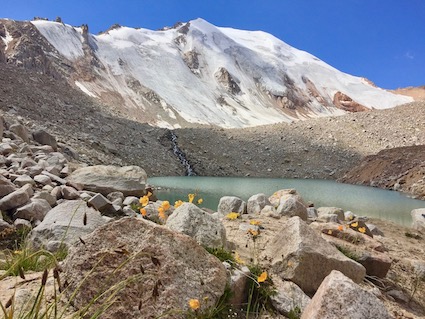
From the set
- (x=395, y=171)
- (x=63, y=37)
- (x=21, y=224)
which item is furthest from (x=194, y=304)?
(x=63, y=37)

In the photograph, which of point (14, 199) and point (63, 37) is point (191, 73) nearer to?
point (63, 37)

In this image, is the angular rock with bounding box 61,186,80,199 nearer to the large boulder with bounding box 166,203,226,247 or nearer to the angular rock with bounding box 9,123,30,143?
the large boulder with bounding box 166,203,226,247

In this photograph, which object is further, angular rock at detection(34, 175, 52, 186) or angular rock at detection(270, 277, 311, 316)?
angular rock at detection(34, 175, 52, 186)

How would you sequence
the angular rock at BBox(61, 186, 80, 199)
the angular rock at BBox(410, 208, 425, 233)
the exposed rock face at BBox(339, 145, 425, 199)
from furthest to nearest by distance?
the exposed rock face at BBox(339, 145, 425, 199), the angular rock at BBox(410, 208, 425, 233), the angular rock at BBox(61, 186, 80, 199)

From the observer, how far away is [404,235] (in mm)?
11727

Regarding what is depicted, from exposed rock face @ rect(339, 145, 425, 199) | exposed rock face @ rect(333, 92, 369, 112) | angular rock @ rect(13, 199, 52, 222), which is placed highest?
exposed rock face @ rect(333, 92, 369, 112)

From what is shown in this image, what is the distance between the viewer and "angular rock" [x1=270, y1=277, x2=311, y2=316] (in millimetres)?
3551

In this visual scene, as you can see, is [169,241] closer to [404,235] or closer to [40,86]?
[404,235]

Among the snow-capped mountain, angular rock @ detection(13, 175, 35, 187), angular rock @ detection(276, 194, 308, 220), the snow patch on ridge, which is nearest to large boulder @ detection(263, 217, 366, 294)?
angular rock @ detection(276, 194, 308, 220)

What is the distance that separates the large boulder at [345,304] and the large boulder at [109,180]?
750 centimetres

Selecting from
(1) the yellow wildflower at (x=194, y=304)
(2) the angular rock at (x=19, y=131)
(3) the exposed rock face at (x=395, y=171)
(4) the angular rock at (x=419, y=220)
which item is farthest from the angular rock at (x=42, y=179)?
(3) the exposed rock face at (x=395, y=171)

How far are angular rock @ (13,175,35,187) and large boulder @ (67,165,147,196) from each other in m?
1.44

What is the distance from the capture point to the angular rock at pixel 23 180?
25.0 feet

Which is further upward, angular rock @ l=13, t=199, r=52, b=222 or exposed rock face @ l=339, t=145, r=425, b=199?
exposed rock face @ l=339, t=145, r=425, b=199
